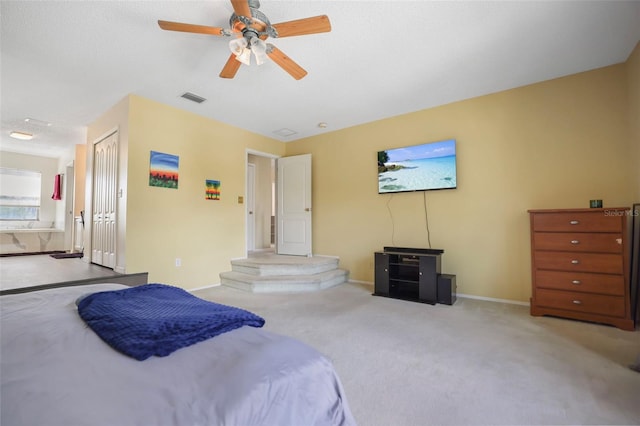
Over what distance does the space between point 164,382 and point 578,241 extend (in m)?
3.65

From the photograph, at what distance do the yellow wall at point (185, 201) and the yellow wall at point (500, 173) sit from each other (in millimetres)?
2058

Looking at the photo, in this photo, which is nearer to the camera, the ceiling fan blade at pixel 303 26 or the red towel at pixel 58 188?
the ceiling fan blade at pixel 303 26

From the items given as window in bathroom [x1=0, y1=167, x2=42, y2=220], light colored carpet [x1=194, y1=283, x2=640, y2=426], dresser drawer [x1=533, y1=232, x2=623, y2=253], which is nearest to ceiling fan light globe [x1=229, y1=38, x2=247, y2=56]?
light colored carpet [x1=194, y1=283, x2=640, y2=426]

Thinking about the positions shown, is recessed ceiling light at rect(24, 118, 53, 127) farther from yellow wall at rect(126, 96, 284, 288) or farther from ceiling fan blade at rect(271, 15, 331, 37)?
ceiling fan blade at rect(271, 15, 331, 37)

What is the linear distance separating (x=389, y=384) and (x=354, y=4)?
9.03 ft

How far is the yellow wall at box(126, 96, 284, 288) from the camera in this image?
12.0 feet

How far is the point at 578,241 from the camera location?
9.23 ft

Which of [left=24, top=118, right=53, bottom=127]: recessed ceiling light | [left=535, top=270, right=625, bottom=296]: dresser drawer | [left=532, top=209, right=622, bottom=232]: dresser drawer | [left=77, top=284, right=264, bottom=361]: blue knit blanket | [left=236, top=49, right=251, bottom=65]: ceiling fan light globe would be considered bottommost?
[left=535, top=270, right=625, bottom=296]: dresser drawer

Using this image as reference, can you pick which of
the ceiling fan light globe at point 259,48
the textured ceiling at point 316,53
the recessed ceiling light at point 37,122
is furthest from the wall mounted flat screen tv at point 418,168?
the recessed ceiling light at point 37,122

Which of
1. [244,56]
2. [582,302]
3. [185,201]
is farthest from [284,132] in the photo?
[582,302]

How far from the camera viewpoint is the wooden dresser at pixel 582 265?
2.63m

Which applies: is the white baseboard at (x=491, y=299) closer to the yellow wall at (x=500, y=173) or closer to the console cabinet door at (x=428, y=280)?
the yellow wall at (x=500, y=173)

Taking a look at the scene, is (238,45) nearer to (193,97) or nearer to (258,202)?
(193,97)

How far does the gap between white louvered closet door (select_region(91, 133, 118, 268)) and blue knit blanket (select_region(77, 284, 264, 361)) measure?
304 cm
